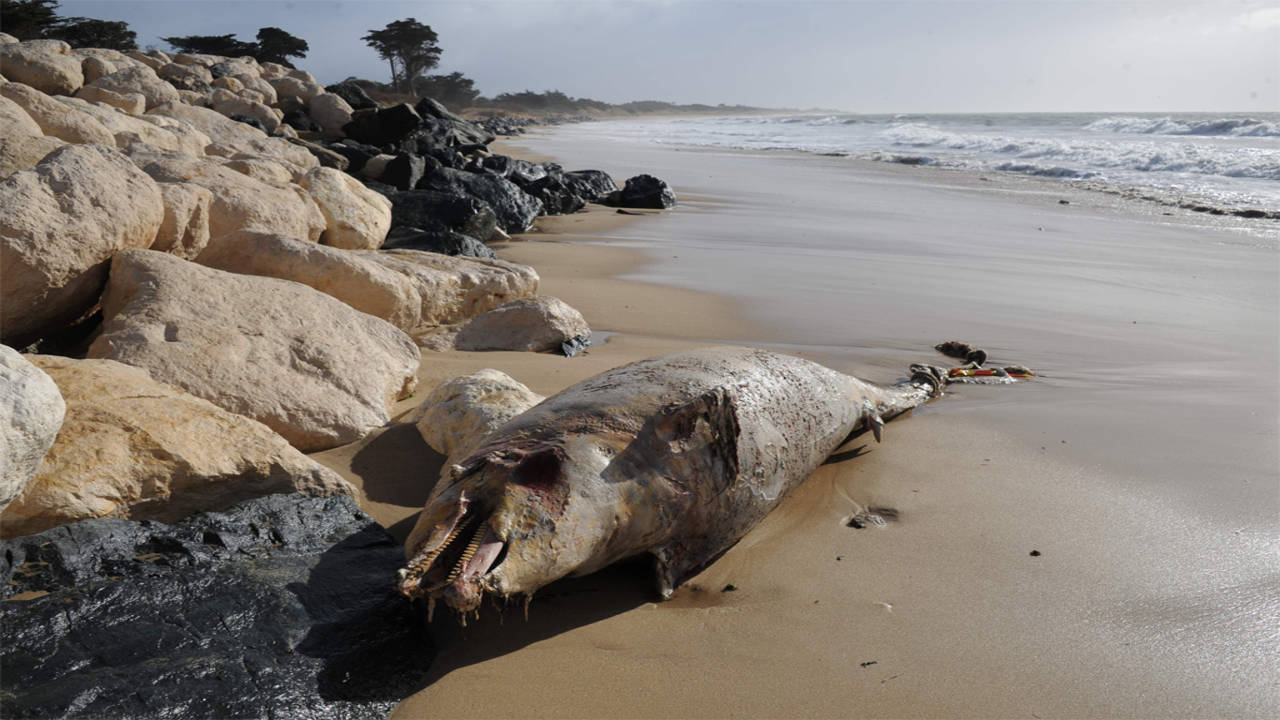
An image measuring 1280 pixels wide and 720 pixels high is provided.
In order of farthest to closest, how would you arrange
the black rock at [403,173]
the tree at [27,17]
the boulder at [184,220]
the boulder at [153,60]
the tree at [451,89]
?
the tree at [451,89] → the tree at [27,17] → the boulder at [153,60] → the black rock at [403,173] → the boulder at [184,220]

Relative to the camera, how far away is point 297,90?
23.0 m

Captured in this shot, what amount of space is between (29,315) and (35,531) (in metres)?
1.75

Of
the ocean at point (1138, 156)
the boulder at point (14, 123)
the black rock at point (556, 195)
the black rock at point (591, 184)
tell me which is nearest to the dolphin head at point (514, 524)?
the boulder at point (14, 123)

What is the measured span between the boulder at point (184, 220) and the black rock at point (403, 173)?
22.0 ft

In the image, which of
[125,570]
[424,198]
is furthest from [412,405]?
[424,198]

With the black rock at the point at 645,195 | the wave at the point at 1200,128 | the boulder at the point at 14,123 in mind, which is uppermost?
the wave at the point at 1200,128

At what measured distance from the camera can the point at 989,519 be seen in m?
3.39

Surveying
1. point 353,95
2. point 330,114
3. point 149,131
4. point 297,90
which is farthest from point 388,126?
point 149,131

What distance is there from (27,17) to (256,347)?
31.4 m

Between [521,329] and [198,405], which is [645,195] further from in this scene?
[198,405]

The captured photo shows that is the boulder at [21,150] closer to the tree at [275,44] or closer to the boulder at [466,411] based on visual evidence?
the boulder at [466,411]

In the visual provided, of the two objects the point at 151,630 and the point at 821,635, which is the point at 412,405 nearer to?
the point at 151,630

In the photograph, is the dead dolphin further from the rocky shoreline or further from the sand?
the rocky shoreline

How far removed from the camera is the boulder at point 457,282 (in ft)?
18.3
